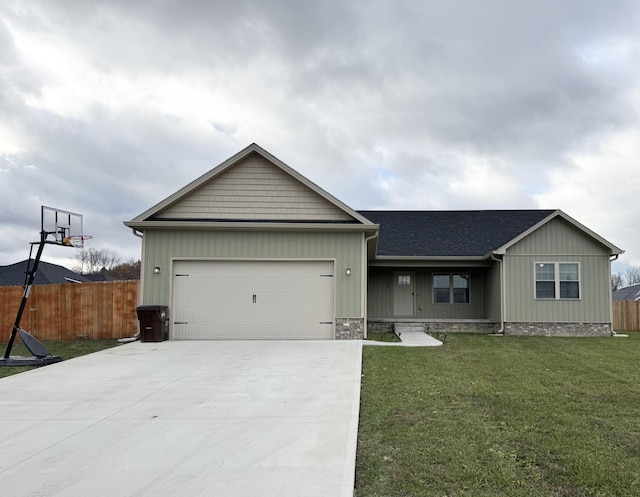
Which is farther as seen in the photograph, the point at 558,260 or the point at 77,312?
the point at 558,260

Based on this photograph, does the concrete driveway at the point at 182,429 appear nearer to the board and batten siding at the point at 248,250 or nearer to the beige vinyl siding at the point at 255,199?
the board and batten siding at the point at 248,250

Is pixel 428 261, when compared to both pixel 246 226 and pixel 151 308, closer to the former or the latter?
pixel 246 226

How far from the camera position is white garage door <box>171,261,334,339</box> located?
12.2m

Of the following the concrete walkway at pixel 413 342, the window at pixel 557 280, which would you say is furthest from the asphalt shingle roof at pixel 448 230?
the concrete walkway at pixel 413 342

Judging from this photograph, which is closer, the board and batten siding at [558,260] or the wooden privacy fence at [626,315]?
the board and batten siding at [558,260]

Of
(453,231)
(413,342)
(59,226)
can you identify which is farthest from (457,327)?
(59,226)

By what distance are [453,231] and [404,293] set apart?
10.9 feet

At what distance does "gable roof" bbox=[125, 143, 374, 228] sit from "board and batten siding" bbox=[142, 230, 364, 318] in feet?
1.41

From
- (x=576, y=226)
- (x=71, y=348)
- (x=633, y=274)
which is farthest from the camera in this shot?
(x=633, y=274)

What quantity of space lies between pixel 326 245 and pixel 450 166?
33.3ft

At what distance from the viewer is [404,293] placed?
55.9ft

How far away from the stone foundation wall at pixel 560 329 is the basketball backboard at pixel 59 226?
12.5 m

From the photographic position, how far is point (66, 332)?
1391 cm

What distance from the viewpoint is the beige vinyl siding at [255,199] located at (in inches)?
500
